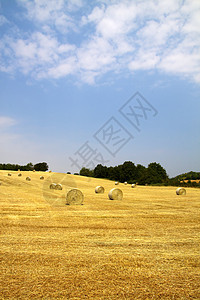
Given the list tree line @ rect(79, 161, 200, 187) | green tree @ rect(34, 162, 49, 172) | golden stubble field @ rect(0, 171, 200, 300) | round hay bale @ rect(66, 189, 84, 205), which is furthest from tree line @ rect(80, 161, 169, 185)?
golden stubble field @ rect(0, 171, 200, 300)

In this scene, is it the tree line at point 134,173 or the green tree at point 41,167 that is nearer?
the tree line at point 134,173

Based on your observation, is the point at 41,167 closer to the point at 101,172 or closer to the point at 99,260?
the point at 101,172

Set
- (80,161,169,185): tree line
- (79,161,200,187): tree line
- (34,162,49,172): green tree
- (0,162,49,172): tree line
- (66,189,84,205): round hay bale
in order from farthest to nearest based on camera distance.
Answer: (34,162,49,172): green tree, (0,162,49,172): tree line, (80,161,169,185): tree line, (79,161,200,187): tree line, (66,189,84,205): round hay bale

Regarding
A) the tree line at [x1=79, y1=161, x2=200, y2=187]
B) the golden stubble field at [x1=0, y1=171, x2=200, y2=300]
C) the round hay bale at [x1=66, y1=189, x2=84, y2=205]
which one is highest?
the tree line at [x1=79, y1=161, x2=200, y2=187]

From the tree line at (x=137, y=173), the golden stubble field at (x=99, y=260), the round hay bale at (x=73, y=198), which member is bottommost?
the golden stubble field at (x=99, y=260)

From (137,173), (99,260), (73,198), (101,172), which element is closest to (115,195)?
(73,198)

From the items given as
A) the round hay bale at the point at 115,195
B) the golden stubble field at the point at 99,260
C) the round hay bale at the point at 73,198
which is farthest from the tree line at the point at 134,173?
the golden stubble field at the point at 99,260

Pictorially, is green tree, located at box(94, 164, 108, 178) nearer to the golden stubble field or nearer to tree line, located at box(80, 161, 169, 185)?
tree line, located at box(80, 161, 169, 185)

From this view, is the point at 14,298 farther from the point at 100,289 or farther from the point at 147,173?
the point at 147,173

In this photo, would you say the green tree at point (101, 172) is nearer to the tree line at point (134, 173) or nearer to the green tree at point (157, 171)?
the tree line at point (134, 173)

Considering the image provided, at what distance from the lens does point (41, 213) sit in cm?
1380

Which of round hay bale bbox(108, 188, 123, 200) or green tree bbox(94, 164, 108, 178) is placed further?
green tree bbox(94, 164, 108, 178)

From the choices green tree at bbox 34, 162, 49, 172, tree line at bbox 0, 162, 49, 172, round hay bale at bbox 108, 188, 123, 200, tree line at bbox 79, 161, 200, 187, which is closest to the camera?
round hay bale at bbox 108, 188, 123, 200

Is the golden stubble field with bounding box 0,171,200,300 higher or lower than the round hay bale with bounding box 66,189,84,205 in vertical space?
lower
